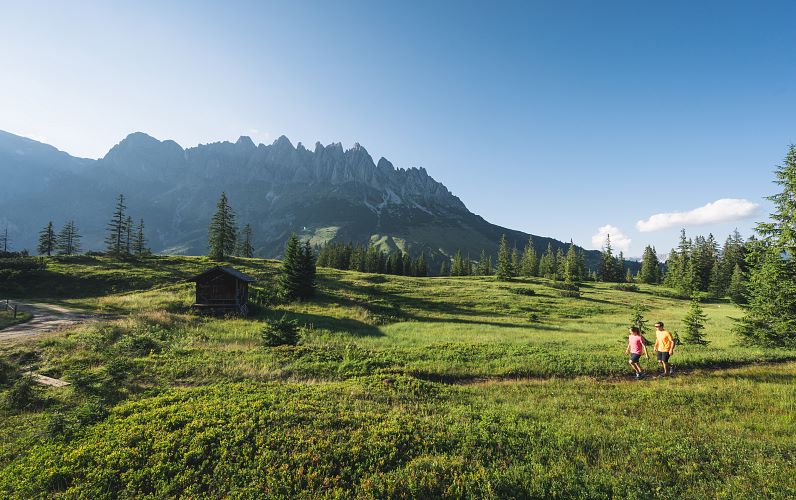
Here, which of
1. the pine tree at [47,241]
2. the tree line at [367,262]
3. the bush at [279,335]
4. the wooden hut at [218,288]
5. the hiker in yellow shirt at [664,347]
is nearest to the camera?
the hiker in yellow shirt at [664,347]

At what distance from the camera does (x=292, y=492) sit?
6.68 metres

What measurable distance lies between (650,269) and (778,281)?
9250 cm

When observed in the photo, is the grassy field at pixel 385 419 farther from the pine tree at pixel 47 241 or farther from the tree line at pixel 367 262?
the pine tree at pixel 47 241

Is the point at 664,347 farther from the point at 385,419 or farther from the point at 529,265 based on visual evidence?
the point at 529,265

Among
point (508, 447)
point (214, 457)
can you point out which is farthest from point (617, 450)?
point (214, 457)

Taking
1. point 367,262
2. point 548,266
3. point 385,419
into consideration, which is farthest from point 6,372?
point 548,266

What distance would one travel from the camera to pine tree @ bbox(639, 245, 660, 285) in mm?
96000

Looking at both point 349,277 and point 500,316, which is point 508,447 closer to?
point 500,316

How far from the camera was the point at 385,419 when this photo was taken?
31.7 feet

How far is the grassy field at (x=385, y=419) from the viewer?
7.03 meters

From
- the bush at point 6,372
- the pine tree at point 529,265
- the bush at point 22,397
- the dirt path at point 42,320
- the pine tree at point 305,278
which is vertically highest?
the pine tree at point 529,265

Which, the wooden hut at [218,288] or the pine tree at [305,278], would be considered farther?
the pine tree at [305,278]

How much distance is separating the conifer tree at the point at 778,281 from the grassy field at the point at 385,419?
204cm

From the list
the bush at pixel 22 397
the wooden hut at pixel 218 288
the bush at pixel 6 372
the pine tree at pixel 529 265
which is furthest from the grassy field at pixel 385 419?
the pine tree at pixel 529 265
